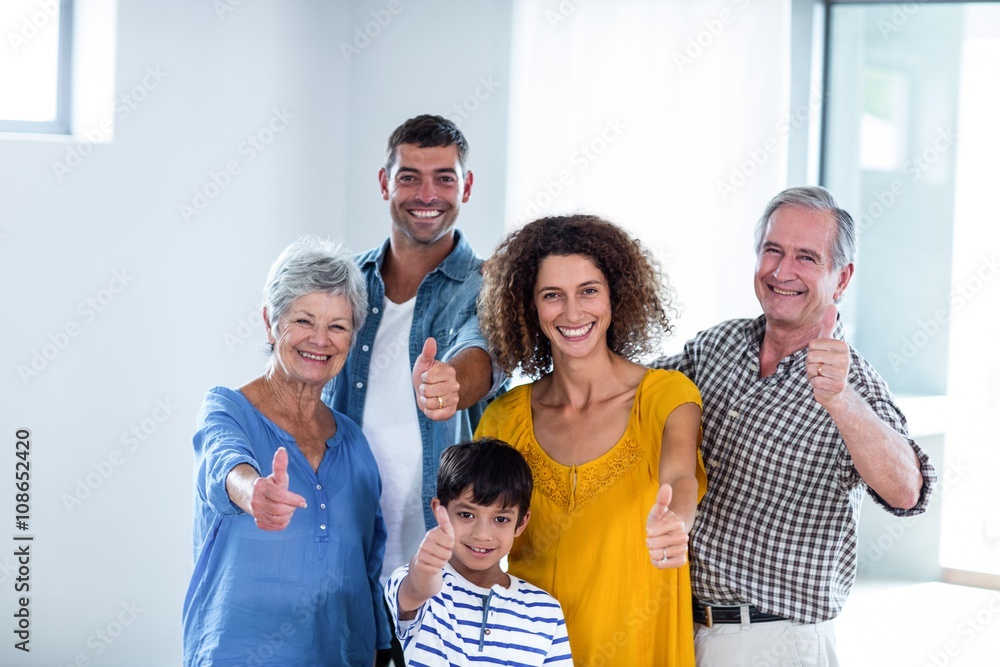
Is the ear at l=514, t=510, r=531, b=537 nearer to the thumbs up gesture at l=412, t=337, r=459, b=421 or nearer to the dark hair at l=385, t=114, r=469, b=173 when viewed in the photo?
the thumbs up gesture at l=412, t=337, r=459, b=421

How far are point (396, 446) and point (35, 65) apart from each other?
222 cm

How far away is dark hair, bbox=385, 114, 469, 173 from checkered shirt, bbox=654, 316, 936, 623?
904 mm

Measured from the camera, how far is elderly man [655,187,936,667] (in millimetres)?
1822

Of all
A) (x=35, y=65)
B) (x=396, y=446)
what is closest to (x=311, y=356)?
(x=396, y=446)

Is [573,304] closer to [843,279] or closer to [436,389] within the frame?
[436,389]

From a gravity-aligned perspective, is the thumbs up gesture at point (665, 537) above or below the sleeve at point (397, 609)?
above

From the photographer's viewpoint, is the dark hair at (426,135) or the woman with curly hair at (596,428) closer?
the woman with curly hair at (596,428)

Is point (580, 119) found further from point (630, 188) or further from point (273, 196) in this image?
point (273, 196)

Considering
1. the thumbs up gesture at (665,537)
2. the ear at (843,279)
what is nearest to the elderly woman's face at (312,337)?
the thumbs up gesture at (665,537)

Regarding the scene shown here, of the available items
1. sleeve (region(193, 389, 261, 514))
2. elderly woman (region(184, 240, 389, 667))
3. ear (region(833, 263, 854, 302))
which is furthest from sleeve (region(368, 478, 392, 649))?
ear (region(833, 263, 854, 302))

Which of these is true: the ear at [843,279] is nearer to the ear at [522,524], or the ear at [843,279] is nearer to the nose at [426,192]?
the ear at [522,524]

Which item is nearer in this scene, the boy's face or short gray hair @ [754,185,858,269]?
the boy's face

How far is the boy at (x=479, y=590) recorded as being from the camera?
67.3 inches

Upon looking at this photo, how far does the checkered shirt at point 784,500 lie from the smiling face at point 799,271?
65 millimetres
